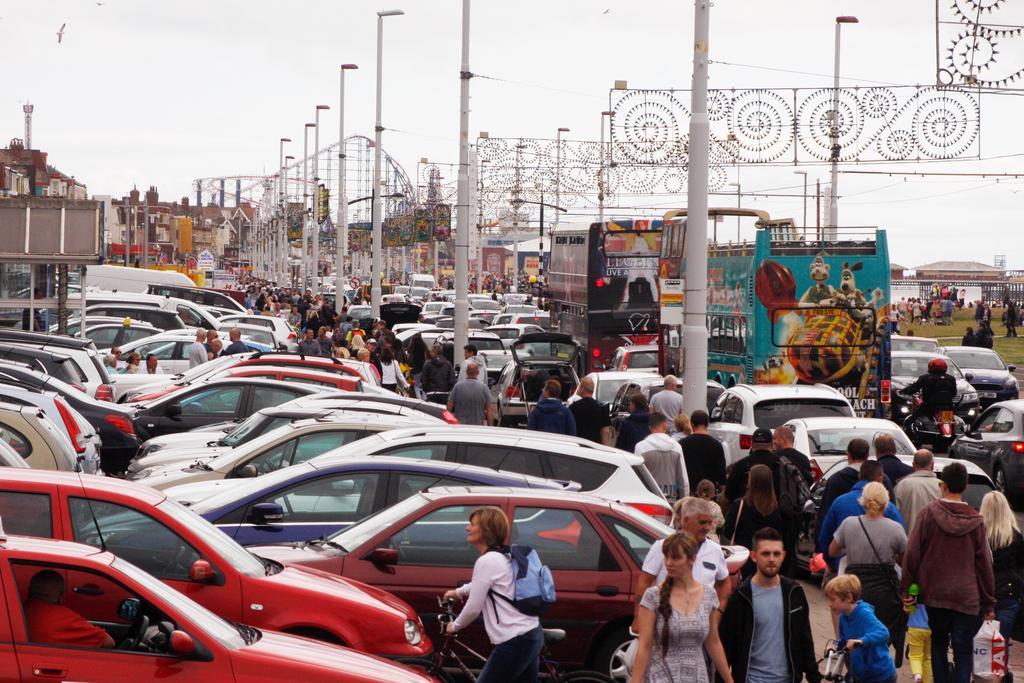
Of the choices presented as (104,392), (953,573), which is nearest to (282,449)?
(953,573)

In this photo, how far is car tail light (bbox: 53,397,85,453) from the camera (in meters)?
14.5

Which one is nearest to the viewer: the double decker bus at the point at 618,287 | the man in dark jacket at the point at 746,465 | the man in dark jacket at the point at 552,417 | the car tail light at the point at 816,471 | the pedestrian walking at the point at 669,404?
the man in dark jacket at the point at 746,465

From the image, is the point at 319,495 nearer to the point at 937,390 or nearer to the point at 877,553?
the point at 877,553

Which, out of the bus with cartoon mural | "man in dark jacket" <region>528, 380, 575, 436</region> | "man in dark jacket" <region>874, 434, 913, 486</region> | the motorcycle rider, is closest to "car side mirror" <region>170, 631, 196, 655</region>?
"man in dark jacket" <region>874, 434, 913, 486</region>

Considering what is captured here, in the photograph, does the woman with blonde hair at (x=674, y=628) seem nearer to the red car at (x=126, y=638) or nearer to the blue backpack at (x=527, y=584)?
the blue backpack at (x=527, y=584)

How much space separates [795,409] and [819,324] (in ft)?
16.6

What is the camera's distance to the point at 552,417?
1673cm

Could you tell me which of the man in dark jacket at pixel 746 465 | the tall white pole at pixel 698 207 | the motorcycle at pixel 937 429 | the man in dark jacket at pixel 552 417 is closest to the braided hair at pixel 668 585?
the man in dark jacket at pixel 746 465

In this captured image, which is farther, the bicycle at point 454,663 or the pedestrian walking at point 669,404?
the pedestrian walking at point 669,404

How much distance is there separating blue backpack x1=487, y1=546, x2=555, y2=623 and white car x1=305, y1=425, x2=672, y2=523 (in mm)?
3621

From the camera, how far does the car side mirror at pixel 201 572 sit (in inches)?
309

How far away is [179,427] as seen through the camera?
18328 mm

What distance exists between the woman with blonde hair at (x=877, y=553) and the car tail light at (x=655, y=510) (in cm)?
181

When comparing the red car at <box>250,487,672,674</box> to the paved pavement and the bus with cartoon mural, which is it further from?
the bus with cartoon mural
